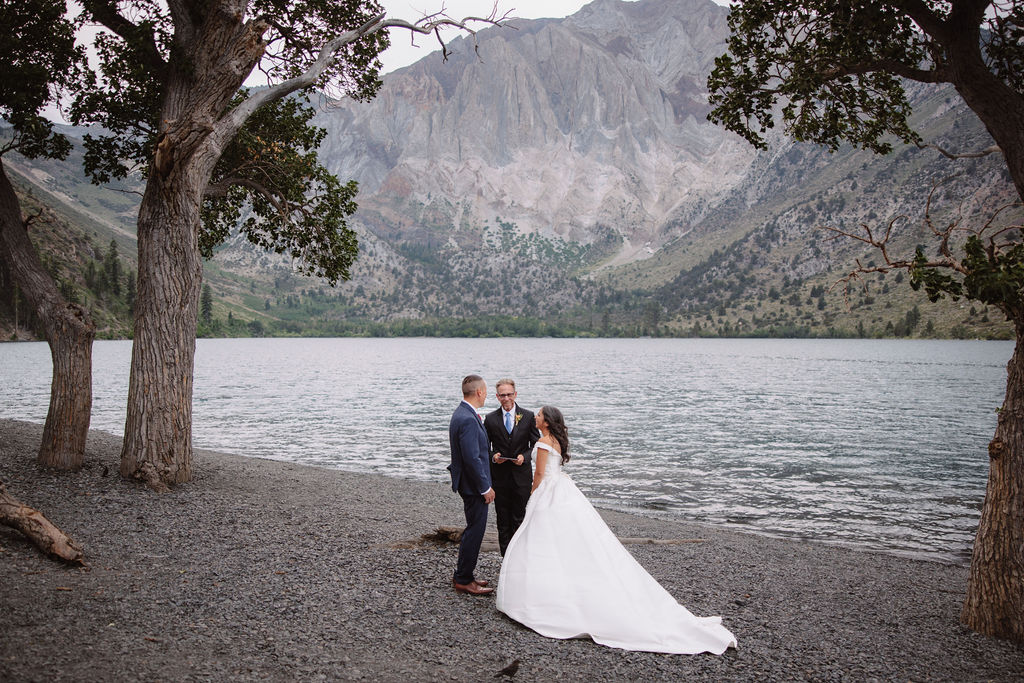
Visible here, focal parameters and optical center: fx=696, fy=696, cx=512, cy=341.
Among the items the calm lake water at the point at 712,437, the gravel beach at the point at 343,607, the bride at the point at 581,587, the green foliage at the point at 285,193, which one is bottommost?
the calm lake water at the point at 712,437

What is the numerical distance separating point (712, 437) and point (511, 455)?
36.1m

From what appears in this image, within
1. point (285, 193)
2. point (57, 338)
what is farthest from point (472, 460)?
point (285, 193)

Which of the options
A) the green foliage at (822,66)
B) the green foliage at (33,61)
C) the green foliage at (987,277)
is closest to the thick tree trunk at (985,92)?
the green foliage at (822,66)

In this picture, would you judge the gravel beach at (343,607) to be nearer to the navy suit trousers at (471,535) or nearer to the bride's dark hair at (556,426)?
the navy suit trousers at (471,535)

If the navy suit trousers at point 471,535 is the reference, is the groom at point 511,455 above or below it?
above

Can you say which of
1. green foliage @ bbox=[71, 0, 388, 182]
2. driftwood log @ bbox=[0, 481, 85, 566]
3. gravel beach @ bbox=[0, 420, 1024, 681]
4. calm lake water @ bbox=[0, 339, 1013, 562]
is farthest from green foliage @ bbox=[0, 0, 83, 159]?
calm lake water @ bbox=[0, 339, 1013, 562]

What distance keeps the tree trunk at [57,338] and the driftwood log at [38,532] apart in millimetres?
6313

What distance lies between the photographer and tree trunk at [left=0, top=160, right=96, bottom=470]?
15.7 m

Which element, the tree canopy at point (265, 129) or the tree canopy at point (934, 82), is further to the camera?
the tree canopy at point (265, 129)

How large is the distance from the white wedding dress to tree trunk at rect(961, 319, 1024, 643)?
4.07m

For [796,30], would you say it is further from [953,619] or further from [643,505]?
[643,505]

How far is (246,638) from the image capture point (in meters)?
8.15

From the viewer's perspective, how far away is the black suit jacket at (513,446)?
10.8 meters

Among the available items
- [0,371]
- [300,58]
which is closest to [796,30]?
[300,58]
